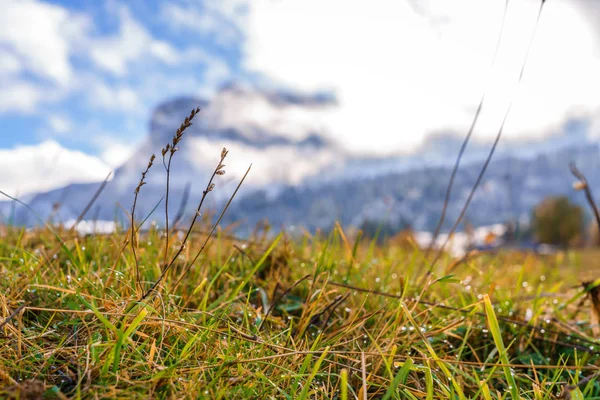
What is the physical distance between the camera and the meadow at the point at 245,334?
1180 mm

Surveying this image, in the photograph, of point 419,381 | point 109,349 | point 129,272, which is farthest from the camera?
point 129,272

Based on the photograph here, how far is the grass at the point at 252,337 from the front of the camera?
1.18 m

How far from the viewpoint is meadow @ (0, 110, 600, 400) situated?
1.18 metres

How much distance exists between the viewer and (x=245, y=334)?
142 centimetres

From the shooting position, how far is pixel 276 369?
4.44 feet

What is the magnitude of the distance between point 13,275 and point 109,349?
0.78 metres

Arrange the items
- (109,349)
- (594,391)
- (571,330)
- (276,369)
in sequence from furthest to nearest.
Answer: (571,330)
(594,391)
(276,369)
(109,349)

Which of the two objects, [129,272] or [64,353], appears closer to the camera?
[64,353]

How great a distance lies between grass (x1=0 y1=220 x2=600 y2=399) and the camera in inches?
46.6

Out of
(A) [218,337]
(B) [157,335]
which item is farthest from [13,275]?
(A) [218,337]

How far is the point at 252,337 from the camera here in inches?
55.0

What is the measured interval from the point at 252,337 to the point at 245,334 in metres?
0.03

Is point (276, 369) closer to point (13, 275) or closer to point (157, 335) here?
point (157, 335)

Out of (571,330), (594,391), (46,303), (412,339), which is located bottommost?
(594,391)
